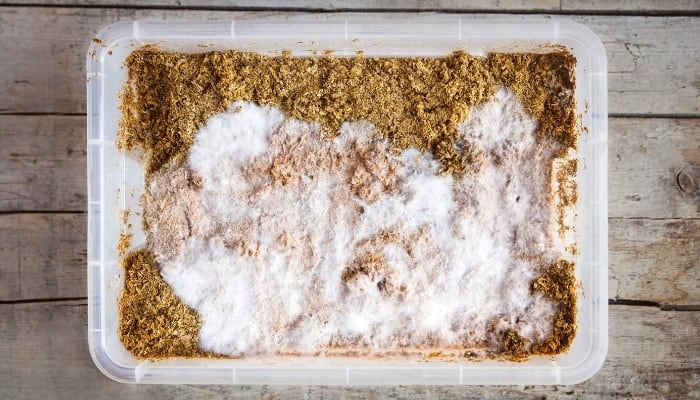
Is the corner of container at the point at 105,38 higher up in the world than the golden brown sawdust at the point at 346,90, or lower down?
higher up

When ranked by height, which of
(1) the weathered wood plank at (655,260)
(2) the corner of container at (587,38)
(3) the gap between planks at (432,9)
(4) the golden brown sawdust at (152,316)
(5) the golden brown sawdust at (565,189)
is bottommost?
(4) the golden brown sawdust at (152,316)

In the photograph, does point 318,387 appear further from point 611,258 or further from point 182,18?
point 182,18

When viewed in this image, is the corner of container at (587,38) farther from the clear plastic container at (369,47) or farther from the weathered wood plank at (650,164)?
the weathered wood plank at (650,164)

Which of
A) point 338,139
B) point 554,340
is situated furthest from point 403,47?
point 554,340

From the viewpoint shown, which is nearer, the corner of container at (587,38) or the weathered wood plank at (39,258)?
the corner of container at (587,38)

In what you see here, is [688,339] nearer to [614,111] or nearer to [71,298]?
[614,111]

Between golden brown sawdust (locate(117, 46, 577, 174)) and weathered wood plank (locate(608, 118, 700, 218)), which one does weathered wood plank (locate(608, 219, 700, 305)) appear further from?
golden brown sawdust (locate(117, 46, 577, 174))

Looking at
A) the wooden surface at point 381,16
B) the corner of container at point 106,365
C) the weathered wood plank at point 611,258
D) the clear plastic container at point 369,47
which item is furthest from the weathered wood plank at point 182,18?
the corner of container at point 106,365
